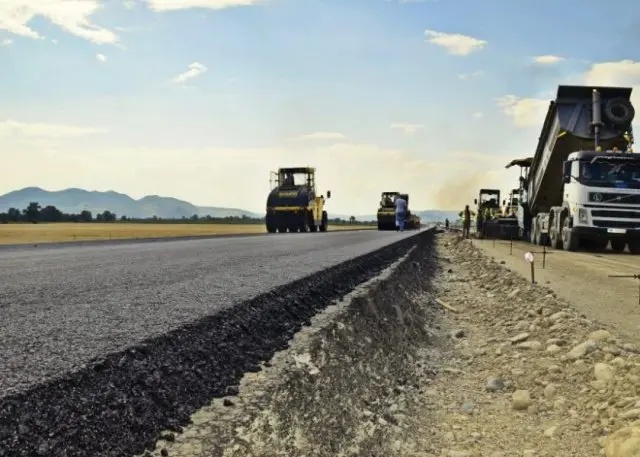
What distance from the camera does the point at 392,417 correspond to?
468cm

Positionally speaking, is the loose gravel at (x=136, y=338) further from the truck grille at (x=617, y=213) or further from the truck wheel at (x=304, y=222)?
the truck wheel at (x=304, y=222)

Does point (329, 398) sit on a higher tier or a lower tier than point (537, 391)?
higher

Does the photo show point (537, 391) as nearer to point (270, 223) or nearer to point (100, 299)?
point (100, 299)

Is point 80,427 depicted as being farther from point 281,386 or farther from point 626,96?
point 626,96

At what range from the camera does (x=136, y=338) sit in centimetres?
406

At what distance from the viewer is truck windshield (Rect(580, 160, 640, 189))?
18.8m

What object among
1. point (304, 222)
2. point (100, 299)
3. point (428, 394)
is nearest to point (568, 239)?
point (428, 394)

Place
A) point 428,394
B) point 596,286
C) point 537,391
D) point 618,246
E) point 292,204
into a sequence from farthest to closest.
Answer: point 292,204
point 618,246
point 596,286
point 428,394
point 537,391

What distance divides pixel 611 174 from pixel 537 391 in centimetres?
1545

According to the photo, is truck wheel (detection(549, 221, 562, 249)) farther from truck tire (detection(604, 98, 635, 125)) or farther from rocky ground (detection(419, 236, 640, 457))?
rocky ground (detection(419, 236, 640, 457))

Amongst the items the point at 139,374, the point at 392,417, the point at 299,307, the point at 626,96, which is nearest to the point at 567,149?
the point at 626,96

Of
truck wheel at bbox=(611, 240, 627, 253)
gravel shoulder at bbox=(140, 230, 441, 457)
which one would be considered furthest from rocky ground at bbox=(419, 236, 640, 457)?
truck wheel at bbox=(611, 240, 627, 253)

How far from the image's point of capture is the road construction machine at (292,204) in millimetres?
35500

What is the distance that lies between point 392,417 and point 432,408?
68 centimetres
